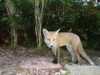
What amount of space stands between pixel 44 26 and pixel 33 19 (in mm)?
413

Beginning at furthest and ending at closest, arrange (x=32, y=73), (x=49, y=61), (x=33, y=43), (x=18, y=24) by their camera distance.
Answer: (x=33, y=43) → (x=18, y=24) → (x=49, y=61) → (x=32, y=73)

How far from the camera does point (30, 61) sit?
23.2 ft

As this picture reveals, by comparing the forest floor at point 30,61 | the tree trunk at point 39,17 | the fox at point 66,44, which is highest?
the tree trunk at point 39,17

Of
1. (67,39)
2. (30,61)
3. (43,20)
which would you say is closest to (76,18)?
(43,20)

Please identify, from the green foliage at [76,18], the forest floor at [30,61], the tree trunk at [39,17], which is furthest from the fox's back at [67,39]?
the green foliage at [76,18]

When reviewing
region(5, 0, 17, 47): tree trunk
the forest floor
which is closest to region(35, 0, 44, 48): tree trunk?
the forest floor

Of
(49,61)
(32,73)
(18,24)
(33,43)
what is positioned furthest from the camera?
(33,43)

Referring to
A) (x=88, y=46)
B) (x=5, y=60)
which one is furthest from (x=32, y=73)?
(x=88, y=46)

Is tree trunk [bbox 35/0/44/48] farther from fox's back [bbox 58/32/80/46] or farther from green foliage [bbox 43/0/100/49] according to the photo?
fox's back [bbox 58/32/80/46]

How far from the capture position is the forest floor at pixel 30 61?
6344mm

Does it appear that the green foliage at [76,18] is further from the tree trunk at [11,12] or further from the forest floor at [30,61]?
the tree trunk at [11,12]

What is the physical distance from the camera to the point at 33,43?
29.5 ft

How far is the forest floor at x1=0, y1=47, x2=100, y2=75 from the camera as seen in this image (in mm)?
6344

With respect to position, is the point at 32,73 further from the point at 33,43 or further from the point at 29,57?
the point at 33,43
